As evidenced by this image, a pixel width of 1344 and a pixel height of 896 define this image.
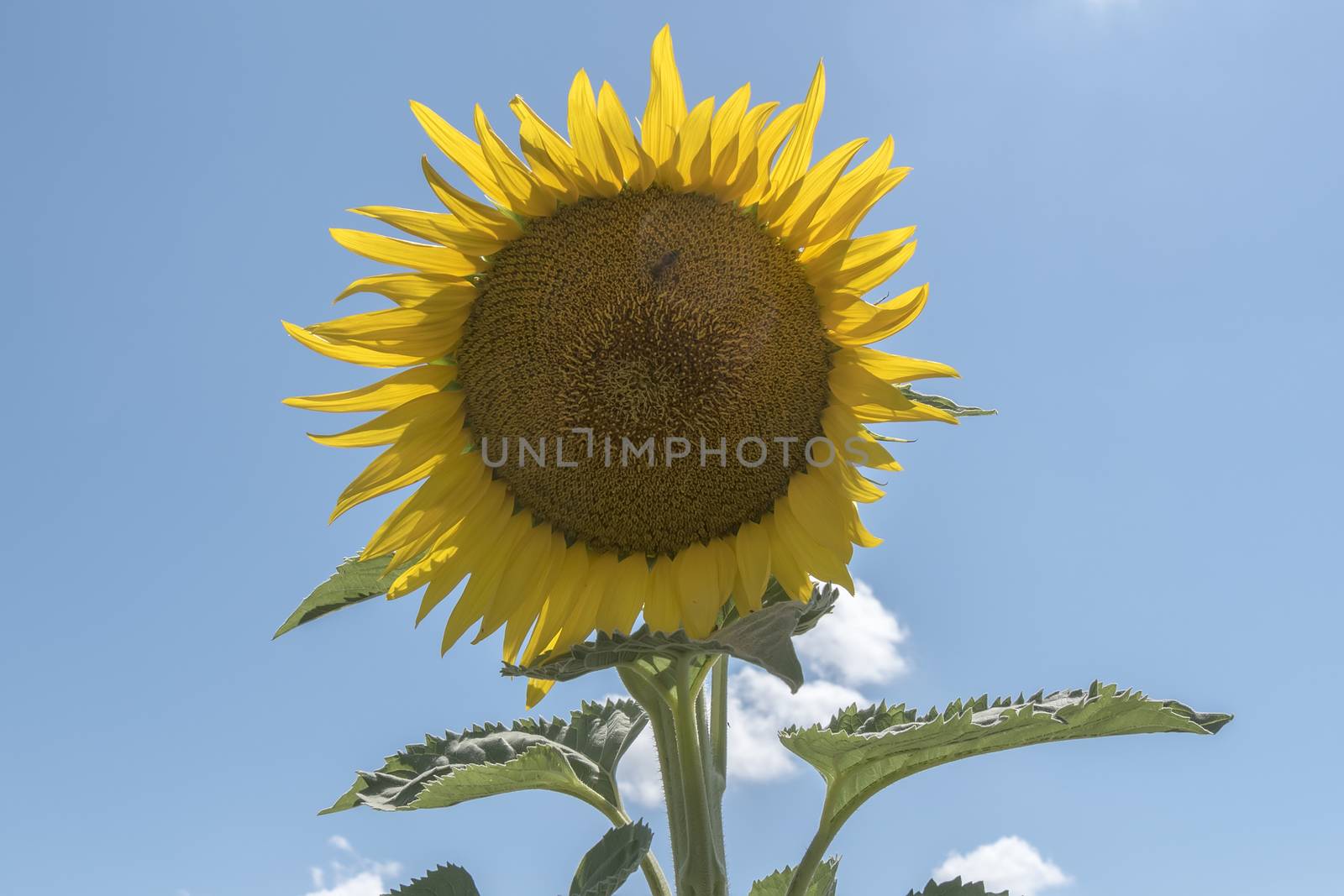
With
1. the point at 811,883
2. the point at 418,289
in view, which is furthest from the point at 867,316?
the point at 811,883

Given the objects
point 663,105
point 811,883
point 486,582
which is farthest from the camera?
point 811,883

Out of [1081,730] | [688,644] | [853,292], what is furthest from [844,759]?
[853,292]

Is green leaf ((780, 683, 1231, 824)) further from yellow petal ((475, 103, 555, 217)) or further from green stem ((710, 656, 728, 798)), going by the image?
yellow petal ((475, 103, 555, 217))

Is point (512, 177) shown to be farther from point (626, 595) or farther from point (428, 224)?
point (626, 595)

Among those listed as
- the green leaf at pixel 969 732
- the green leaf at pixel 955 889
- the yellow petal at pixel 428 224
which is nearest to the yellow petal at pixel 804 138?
the yellow petal at pixel 428 224

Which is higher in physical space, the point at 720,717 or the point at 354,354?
the point at 354,354

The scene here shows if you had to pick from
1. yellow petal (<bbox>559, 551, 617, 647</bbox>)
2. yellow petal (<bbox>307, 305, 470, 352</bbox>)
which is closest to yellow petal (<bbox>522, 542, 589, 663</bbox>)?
yellow petal (<bbox>559, 551, 617, 647</bbox>)
